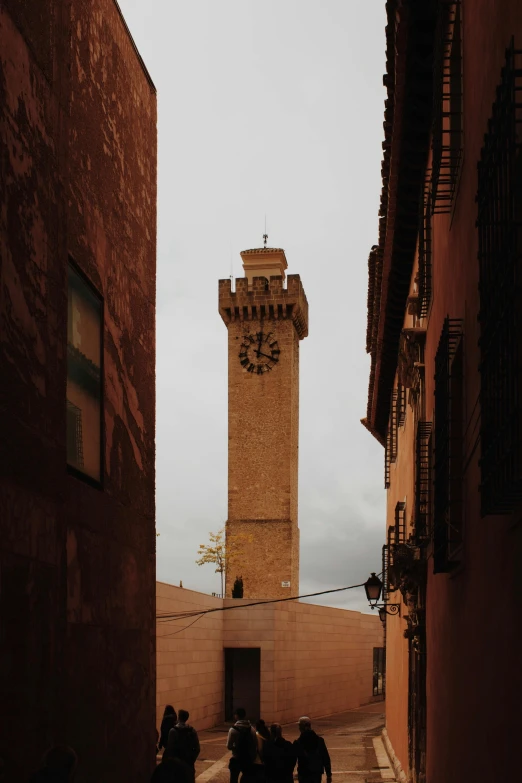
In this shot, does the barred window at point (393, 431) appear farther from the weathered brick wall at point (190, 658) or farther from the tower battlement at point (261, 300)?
the tower battlement at point (261, 300)

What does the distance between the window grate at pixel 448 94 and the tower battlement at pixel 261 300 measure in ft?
182

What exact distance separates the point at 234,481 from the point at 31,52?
55049 mm

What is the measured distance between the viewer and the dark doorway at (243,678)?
4144 cm

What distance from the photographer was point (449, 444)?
948 cm

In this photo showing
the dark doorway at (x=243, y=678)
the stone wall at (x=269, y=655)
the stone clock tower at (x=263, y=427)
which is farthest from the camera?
the stone clock tower at (x=263, y=427)

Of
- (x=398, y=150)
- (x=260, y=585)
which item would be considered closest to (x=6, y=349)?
(x=398, y=150)

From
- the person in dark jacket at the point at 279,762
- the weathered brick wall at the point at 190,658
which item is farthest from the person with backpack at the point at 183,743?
the weathered brick wall at the point at 190,658

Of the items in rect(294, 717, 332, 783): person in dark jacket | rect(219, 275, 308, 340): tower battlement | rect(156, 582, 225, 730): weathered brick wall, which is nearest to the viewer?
rect(294, 717, 332, 783): person in dark jacket

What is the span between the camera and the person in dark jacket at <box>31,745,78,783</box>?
6.98m

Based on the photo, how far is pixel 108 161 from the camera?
1230 centimetres

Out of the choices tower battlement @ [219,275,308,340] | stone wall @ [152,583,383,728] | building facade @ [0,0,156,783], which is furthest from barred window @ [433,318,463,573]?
tower battlement @ [219,275,308,340]

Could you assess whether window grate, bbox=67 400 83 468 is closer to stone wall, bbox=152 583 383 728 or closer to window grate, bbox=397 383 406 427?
window grate, bbox=397 383 406 427

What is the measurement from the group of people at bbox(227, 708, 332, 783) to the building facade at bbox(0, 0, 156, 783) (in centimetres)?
109

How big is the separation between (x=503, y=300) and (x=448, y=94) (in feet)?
13.2
